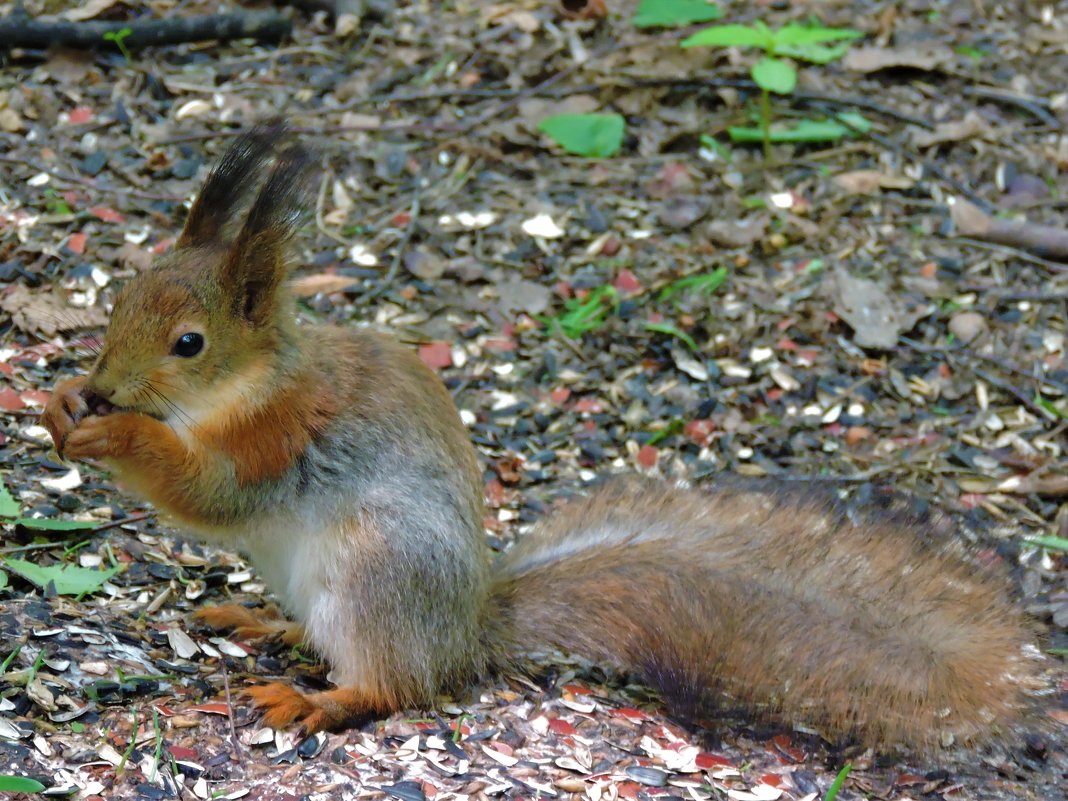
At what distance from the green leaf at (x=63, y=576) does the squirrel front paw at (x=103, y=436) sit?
38 centimetres

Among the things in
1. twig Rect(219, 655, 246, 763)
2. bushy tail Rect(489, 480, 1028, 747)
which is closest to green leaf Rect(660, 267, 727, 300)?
bushy tail Rect(489, 480, 1028, 747)

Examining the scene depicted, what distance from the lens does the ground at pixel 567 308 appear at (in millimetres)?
2844

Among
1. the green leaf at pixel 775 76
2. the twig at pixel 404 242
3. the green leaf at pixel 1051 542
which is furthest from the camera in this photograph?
the green leaf at pixel 775 76

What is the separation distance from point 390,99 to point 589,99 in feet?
2.88

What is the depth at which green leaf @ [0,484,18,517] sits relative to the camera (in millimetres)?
3205

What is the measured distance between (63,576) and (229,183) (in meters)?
1.06

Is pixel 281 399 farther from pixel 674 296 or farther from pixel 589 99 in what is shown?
pixel 589 99

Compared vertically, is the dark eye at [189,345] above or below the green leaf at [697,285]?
above

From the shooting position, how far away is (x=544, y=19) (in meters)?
6.00

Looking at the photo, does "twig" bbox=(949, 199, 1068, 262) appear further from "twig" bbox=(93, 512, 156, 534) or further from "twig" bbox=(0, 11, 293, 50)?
"twig" bbox=(93, 512, 156, 534)

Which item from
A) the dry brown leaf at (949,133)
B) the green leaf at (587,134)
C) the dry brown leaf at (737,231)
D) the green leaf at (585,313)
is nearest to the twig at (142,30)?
the green leaf at (587,134)

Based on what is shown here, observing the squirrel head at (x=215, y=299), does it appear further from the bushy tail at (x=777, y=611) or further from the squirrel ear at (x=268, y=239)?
the bushy tail at (x=777, y=611)

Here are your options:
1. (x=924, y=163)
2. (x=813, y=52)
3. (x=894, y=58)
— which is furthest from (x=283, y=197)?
(x=894, y=58)

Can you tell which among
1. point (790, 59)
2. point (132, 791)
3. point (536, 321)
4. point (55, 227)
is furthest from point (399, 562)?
point (790, 59)
